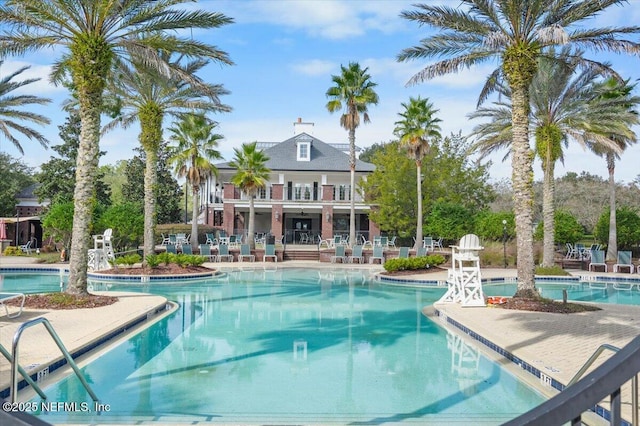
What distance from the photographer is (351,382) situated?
7105 millimetres

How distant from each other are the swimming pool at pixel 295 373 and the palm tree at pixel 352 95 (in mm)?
19628

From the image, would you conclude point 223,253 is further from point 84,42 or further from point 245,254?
point 84,42

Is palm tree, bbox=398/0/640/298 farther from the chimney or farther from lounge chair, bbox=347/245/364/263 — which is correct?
the chimney

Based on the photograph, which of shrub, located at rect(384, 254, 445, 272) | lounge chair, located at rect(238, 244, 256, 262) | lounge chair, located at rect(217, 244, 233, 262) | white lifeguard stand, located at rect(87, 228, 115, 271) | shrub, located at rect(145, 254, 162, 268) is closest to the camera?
shrub, located at rect(145, 254, 162, 268)

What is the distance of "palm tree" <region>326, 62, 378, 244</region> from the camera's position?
101 ft

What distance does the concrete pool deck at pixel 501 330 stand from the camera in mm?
7305

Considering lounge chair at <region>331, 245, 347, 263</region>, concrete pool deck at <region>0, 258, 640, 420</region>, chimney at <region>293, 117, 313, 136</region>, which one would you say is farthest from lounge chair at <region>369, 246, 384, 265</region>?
chimney at <region>293, 117, 313, 136</region>

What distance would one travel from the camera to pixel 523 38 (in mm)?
13148

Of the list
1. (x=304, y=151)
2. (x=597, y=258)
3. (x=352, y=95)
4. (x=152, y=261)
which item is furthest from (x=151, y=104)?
(x=304, y=151)

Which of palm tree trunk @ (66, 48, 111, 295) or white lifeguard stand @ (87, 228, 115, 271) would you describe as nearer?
palm tree trunk @ (66, 48, 111, 295)

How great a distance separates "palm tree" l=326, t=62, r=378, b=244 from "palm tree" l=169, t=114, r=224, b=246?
7.36 metres

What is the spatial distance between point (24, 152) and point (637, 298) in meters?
28.3

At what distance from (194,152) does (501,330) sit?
2470 centimetres

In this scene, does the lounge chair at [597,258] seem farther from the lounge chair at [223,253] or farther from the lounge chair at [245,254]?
the lounge chair at [223,253]
